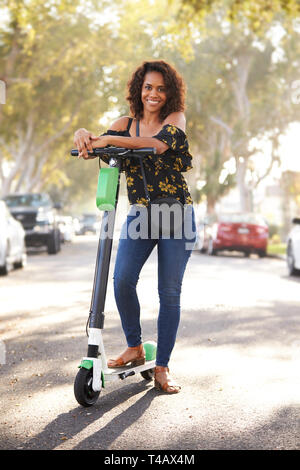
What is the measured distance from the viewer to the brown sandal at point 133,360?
475 centimetres

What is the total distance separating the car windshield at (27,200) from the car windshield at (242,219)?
5.41 m

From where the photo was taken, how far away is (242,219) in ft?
72.2

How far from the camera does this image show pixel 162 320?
4699 mm

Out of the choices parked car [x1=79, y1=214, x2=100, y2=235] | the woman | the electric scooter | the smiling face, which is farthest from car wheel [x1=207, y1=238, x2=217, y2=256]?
parked car [x1=79, y1=214, x2=100, y2=235]

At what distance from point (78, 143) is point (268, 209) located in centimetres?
12839

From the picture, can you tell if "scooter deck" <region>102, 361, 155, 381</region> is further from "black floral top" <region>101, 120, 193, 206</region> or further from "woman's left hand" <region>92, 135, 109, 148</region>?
"woman's left hand" <region>92, 135, 109, 148</region>

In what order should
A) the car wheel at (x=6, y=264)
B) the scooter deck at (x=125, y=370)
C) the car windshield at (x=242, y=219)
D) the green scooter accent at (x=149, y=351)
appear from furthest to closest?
the car windshield at (x=242, y=219) → the car wheel at (x=6, y=264) → the green scooter accent at (x=149, y=351) → the scooter deck at (x=125, y=370)

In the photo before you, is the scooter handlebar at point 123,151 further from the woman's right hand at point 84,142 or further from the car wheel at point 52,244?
the car wheel at point 52,244

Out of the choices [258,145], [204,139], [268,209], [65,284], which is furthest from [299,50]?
[268,209]

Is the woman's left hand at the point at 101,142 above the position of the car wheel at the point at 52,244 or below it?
above

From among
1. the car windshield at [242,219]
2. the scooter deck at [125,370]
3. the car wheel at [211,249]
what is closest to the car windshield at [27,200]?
the car wheel at [211,249]

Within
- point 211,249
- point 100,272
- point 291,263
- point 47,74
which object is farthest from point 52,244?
point 100,272

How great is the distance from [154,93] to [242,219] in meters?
17.6

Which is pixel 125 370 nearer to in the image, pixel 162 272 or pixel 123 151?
pixel 162 272
